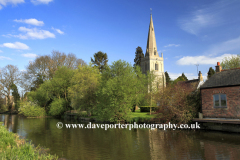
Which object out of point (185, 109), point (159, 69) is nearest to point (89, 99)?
point (185, 109)

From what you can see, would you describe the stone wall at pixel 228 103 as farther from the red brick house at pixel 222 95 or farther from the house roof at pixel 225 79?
the house roof at pixel 225 79

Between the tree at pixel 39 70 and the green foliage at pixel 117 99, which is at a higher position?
the tree at pixel 39 70

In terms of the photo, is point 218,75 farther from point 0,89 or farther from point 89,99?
point 0,89

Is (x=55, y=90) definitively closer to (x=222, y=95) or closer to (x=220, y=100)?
(x=220, y=100)

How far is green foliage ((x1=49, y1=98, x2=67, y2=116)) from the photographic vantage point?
39.2 meters

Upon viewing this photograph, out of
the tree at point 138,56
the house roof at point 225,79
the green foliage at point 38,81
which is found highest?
the tree at point 138,56

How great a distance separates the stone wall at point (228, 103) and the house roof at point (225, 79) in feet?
1.49

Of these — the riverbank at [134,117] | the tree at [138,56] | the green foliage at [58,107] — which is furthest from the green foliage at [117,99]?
the tree at [138,56]

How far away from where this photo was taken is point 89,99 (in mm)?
31281

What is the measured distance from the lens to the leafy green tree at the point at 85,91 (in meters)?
31.2

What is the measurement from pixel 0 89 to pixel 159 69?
2109 inches

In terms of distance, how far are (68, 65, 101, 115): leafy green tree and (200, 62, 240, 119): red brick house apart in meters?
16.1

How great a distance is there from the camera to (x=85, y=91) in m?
32.1

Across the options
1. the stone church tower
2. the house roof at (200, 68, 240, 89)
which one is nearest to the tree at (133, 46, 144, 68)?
the stone church tower
